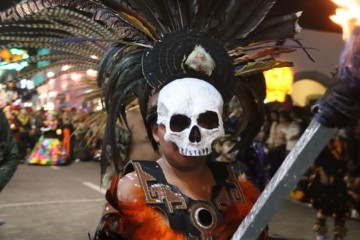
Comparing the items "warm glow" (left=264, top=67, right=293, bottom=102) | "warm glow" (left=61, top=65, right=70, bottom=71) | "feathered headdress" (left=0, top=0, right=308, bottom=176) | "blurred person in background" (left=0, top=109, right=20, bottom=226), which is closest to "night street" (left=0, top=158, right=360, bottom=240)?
"blurred person in background" (left=0, top=109, right=20, bottom=226)

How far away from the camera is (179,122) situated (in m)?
2.19

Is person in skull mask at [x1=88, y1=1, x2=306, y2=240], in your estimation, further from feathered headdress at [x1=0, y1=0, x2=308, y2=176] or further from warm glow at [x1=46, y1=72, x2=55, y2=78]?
warm glow at [x1=46, y1=72, x2=55, y2=78]

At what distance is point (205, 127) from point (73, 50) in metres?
0.91

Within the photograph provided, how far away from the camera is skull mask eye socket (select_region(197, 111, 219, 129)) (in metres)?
2.19

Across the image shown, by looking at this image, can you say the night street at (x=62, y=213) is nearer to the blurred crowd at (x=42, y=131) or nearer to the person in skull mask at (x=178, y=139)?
the blurred crowd at (x=42, y=131)

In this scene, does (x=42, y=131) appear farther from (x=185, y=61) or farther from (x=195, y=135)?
(x=195, y=135)

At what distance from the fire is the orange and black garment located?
40.3 inches

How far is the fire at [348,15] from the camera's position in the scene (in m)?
1.38

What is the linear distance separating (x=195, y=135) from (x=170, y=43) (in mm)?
458

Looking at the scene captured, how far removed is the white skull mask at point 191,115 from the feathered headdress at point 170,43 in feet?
0.30

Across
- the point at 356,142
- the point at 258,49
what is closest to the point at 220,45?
the point at 258,49

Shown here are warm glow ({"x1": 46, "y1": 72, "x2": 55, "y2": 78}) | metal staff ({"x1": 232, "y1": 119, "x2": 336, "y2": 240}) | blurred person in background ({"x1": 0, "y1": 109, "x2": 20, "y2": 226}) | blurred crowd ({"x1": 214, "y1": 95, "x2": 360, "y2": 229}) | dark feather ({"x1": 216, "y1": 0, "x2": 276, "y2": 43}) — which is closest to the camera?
metal staff ({"x1": 232, "y1": 119, "x2": 336, "y2": 240})

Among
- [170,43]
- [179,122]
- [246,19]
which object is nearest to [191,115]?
[179,122]

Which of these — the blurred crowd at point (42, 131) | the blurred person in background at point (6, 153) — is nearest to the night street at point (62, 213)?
the blurred person in background at point (6, 153)
